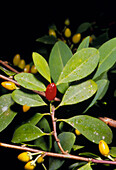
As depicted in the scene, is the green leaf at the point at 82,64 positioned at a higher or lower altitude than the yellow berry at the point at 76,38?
lower

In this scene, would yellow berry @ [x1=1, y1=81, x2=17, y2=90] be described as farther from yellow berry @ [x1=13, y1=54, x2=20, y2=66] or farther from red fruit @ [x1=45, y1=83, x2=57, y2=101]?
yellow berry @ [x1=13, y1=54, x2=20, y2=66]

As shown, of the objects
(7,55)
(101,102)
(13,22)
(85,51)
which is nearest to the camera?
(85,51)

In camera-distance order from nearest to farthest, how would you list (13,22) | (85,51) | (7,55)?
(85,51)
(7,55)
(13,22)

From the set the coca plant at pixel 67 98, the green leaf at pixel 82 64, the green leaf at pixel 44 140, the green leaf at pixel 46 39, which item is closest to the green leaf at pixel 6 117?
the coca plant at pixel 67 98

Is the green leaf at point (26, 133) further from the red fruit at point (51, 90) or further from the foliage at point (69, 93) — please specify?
the red fruit at point (51, 90)

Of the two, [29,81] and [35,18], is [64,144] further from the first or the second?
[35,18]

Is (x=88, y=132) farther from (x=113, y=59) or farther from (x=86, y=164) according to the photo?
(x=113, y=59)

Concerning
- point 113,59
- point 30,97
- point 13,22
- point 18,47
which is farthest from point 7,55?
point 113,59
